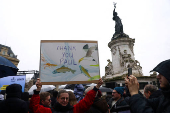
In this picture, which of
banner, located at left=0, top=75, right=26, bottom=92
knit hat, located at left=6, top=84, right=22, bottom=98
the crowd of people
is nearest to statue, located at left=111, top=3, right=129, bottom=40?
the crowd of people

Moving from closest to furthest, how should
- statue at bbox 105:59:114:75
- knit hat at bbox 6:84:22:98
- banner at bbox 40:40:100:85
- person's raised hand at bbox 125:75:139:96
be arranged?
person's raised hand at bbox 125:75:139:96 < knit hat at bbox 6:84:22:98 < banner at bbox 40:40:100:85 < statue at bbox 105:59:114:75

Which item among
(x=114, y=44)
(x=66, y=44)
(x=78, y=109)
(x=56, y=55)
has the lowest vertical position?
(x=78, y=109)

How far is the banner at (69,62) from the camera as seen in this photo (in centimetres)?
304

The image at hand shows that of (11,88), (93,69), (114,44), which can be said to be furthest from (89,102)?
(114,44)

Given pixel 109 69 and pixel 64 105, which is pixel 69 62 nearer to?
pixel 64 105

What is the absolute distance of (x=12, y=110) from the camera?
2.22 m

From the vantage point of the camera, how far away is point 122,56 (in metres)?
17.5

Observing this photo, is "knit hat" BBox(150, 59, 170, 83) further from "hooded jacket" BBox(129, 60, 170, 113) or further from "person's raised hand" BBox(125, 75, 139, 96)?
"person's raised hand" BBox(125, 75, 139, 96)

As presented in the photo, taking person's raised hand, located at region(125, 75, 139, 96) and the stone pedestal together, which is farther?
the stone pedestal

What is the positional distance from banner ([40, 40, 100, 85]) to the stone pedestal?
1430 cm

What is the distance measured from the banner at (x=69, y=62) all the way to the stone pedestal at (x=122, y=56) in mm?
14300

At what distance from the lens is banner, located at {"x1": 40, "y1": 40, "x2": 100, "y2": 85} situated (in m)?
3.04

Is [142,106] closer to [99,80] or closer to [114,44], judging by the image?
[99,80]

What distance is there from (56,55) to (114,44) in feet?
54.1
